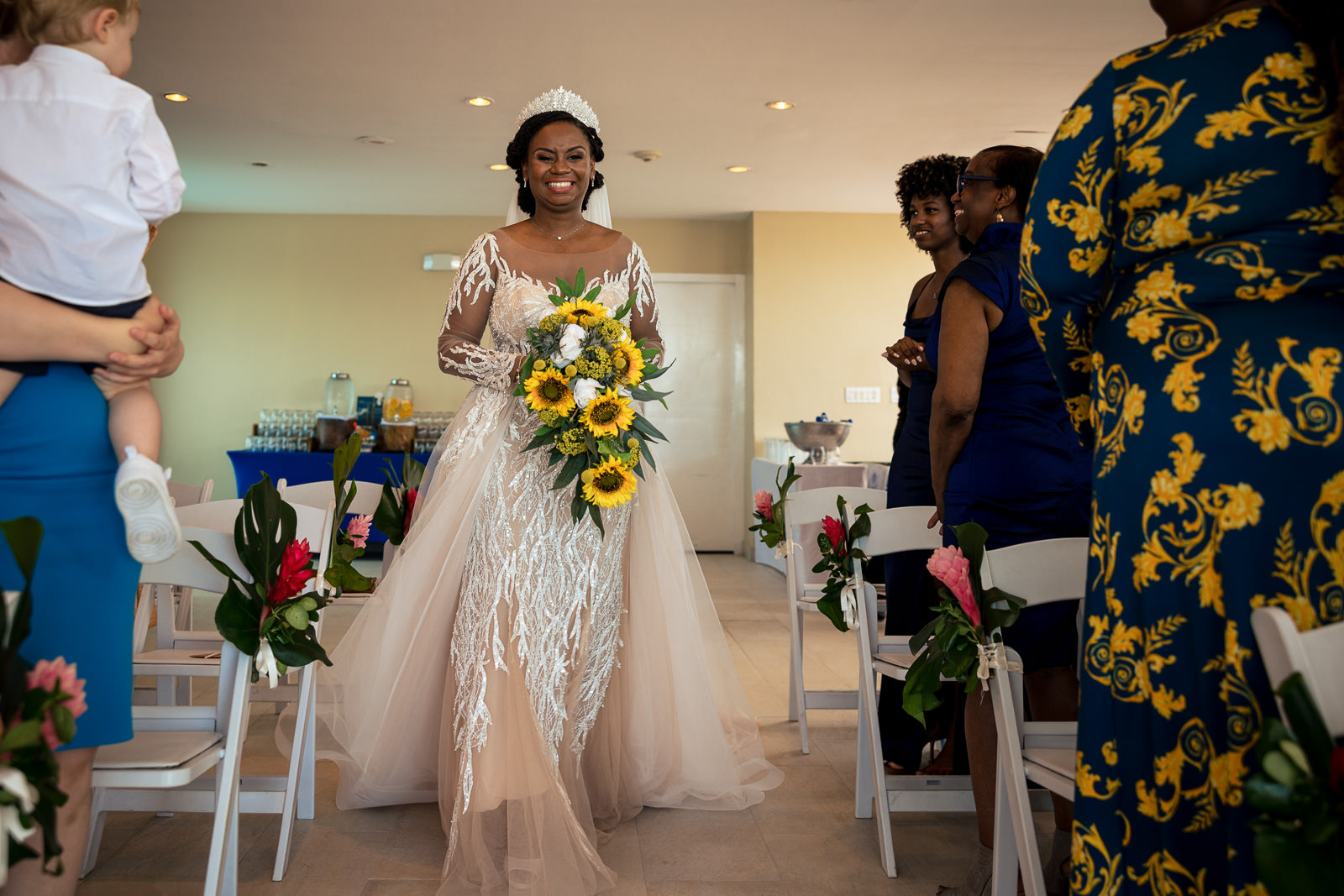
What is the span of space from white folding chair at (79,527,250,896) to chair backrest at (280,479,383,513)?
101cm

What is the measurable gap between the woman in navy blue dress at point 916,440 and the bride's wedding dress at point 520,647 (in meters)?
0.52

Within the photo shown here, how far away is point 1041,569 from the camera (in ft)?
6.80

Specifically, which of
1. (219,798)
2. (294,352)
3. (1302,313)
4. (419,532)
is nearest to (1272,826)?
(1302,313)

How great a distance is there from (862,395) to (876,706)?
22.9 feet

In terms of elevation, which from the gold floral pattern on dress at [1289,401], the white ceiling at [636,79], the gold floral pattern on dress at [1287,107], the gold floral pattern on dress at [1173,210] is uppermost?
the white ceiling at [636,79]

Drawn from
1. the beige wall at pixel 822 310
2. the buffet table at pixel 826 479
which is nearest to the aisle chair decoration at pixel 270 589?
the buffet table at pixel 826 479

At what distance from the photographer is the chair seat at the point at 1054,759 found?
6.04 feet

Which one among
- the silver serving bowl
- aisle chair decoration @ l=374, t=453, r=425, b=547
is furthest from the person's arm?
the silver serving bowl

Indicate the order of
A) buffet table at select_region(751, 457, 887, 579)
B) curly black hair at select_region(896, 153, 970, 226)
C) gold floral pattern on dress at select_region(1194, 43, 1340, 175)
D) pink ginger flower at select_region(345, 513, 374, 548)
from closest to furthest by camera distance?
gold floral pattern on dress at select_region(1194, 43, 1340, 175) < pink ginger flower at select_region(345, 513, 374, 548) < curly black hair at select_region(896, 153, 970, 226) < buffet table at select_region(751, 457, 887, 579)

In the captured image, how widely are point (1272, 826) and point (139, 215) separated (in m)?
1.65

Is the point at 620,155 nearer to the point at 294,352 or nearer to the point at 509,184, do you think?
the point at 509,184

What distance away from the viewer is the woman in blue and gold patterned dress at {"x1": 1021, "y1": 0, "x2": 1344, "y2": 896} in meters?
1.27

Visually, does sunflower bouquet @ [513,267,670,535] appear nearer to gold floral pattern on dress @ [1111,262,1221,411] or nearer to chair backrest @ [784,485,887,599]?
chair backrest @ [784,485,887,599]

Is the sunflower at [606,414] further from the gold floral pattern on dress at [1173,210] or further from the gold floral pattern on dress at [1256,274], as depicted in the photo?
the gold floral pattern on dress at [1256,274]
